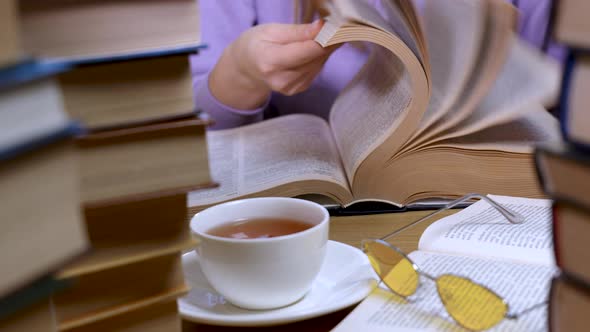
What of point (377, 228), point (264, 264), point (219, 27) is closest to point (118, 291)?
point (264, 264)

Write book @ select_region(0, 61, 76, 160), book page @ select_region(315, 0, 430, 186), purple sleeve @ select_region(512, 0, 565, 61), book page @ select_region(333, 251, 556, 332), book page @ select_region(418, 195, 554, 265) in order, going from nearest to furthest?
1. book @ select_region(0, 61, 76, 160)
2. book page @ select_region(333, 251, 556, 332)
3. book page @ select_region(418, 195, 554, 265)
4. book page @ select_region(315, 0, 430, 186)
5. purple sleeve @ select_region(512, 0, 565, 61)

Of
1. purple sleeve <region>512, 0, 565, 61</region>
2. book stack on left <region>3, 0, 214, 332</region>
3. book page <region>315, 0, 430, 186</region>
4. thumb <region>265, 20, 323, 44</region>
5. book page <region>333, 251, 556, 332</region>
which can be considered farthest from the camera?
purple sleeve <region>512, 0, 565, 61</region>

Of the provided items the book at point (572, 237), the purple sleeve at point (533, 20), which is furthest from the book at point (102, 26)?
the purple sleeve at point (533, 20)

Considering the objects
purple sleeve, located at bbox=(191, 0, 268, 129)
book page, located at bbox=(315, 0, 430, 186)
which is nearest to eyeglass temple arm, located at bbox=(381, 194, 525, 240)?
book page, located at bbox=(315, 0, 430, 186)

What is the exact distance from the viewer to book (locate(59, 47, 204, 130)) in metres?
0.38

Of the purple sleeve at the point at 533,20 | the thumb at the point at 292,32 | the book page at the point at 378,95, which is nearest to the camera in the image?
the book page at the point at 378,95

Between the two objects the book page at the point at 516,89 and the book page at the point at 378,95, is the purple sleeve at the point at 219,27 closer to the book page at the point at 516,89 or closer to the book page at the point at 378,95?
the book page at the point at 378,95

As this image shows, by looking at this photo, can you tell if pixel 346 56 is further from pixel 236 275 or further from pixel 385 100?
pixel 236 275

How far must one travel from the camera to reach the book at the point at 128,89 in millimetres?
377

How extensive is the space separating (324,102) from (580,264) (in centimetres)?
120

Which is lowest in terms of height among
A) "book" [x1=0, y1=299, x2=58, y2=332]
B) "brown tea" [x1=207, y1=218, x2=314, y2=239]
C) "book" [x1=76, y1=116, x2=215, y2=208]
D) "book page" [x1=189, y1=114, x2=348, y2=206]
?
"book page" [x1=189, y1=114, x2=348, y2=206]

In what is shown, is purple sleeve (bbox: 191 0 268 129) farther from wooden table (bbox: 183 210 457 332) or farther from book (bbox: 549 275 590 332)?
book (bbox: 549 275 590 332)

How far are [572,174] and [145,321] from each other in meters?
0.30

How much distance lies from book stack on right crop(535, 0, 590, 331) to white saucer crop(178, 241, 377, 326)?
229mm
